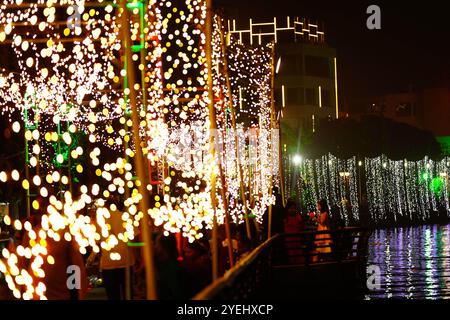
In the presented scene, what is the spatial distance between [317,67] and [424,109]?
20.5 meters

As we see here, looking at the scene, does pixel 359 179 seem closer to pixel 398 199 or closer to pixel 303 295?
pixel 398 199

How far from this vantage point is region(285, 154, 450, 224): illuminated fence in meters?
67.5

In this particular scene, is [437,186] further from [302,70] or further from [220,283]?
[220,283]

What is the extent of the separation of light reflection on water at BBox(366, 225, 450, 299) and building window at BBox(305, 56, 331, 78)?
56.5 metres

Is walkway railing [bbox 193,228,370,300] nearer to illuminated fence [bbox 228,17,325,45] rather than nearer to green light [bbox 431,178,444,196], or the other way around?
green light [bbox 431,178,444,196]

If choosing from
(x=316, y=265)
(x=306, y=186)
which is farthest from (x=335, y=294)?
(x=306, y=186)

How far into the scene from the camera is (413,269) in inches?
971

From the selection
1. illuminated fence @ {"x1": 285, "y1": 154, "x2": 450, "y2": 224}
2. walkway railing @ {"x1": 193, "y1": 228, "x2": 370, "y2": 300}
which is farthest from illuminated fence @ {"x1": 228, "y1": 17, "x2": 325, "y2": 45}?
walkway railing @ {"x1": 193, "y1": 228, "x2": 370, "y2": 300}

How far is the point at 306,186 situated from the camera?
6825 centimetres

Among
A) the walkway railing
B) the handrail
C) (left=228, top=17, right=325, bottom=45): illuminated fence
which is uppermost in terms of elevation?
(left=228, top=17, right=325, bottom=45): illuminated fence

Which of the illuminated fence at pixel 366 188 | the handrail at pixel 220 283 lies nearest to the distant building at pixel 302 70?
the illuminated fence at pixel 366 188

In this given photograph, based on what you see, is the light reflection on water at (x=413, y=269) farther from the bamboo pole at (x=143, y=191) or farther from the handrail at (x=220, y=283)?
the bamboo pole at (x=143, y=191)

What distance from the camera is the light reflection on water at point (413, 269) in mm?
18672
